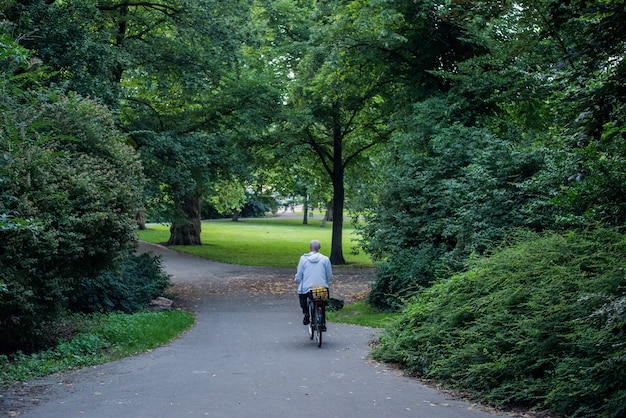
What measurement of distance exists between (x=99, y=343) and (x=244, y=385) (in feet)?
15.1

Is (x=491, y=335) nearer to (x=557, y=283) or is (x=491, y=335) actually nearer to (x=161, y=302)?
(x=557, y=283)

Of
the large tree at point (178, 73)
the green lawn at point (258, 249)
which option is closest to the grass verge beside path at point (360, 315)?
the large tree at point (178, 73)

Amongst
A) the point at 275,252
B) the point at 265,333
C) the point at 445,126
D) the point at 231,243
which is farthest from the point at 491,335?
the point at 231,243

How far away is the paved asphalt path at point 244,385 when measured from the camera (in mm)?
6852

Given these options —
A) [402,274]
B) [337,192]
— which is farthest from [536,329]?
[337,192]

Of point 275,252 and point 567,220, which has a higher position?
point 567,220

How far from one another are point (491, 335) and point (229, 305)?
1240 cm

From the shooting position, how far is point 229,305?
1958 centimetres

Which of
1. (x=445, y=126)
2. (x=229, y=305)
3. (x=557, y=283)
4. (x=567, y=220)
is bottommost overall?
(x=229, y=305)

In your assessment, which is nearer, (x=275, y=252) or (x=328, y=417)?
(x=328, y=417)

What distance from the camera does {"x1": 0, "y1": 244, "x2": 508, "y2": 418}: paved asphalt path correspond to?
270 inches

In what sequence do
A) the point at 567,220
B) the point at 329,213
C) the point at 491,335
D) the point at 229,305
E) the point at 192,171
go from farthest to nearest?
the point at 329,213
the point at 192,171
the point at 229,305
the point at 567,220
the point at 491,335

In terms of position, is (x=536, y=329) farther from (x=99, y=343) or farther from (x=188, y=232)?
(x=188, y=232)

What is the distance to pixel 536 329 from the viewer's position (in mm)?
7316
